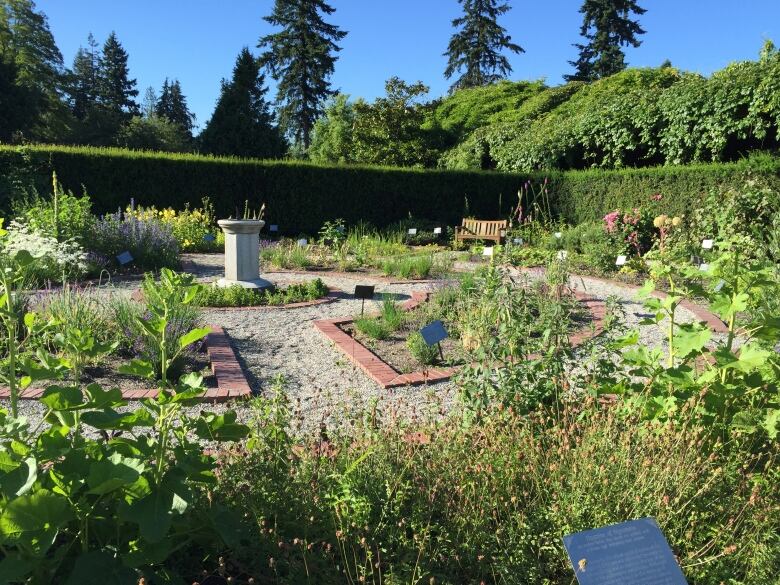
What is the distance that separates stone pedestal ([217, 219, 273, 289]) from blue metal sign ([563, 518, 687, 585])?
626 cm

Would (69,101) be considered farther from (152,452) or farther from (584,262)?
(152,452)

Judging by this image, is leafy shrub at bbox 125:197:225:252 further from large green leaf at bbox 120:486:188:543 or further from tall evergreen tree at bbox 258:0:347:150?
tall evergreen tree at bbox 258:0:347:150

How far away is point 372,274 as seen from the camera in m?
9.47

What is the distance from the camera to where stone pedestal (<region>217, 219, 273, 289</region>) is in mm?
7508

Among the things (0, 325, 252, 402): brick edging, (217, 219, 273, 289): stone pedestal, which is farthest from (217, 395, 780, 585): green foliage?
(217, 219, 273, 289): stone pedestal

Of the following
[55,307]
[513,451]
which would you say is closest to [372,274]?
[55,307]

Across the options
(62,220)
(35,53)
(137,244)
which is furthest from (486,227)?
(35,53)

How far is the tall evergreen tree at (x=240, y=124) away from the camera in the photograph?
26953 mm

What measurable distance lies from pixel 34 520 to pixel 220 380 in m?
3.21

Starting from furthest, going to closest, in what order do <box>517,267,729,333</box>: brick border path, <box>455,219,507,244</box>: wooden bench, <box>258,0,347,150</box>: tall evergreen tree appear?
<box>258,0,347,150</box>: tall evergreen tree, <box>455,219,507,244</box>: wooden bench, <box>517,267,729,333</box>: brick border path

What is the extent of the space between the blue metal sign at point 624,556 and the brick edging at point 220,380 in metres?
2.42

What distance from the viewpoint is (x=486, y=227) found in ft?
44.9

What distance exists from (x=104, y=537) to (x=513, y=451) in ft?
4.92

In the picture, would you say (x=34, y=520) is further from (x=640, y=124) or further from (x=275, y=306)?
(x=640, y=124)
